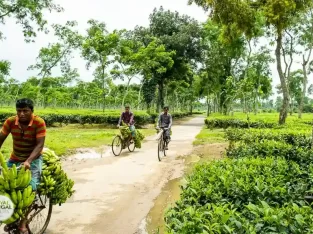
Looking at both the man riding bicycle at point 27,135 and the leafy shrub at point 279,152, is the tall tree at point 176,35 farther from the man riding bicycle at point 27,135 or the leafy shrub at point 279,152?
the man riding bicycle at point 27,135

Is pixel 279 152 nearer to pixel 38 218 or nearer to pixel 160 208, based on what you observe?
pixel 160 208

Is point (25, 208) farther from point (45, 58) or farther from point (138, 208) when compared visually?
point (45, 58)

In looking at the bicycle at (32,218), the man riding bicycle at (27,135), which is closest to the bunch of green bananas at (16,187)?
the bicycle at (32,218)

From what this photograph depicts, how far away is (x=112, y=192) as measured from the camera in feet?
25.4

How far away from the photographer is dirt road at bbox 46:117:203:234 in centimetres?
567

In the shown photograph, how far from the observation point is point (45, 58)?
4119cm

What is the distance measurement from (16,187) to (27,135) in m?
0.84

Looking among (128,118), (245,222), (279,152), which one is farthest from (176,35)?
(245,222)

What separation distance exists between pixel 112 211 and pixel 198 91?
3913cm

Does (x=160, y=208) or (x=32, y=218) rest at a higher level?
(x=32, y=218)

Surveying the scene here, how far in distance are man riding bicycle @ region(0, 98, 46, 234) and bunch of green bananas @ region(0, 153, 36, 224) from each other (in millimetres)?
348

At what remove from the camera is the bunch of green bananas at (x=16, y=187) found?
4.00 m

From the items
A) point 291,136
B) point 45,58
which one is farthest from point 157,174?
point 45,58

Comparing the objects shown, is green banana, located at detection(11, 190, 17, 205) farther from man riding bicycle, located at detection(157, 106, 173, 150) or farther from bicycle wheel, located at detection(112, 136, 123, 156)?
bicycle wheel, located at detection(112, 136, 123, 156)
